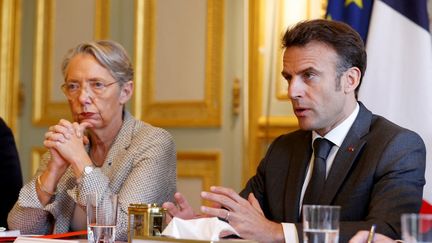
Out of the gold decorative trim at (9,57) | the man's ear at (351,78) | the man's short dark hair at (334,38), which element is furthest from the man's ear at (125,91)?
the gold decorative trim at (9,57)

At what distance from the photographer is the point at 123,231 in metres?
2.43

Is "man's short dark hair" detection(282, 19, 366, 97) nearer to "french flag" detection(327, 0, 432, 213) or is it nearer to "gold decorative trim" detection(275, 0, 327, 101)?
"french flag" detection(327, 0, 432, 213)

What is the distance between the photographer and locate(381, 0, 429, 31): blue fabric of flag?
3221 mm

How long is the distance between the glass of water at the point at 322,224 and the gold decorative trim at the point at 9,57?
13.1ft

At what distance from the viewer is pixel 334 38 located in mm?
2385

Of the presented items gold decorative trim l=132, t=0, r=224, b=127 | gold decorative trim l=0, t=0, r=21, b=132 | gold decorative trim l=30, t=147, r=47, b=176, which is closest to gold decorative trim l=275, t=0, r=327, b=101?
gold decorative trim l=132, t=0, r=224, b=127

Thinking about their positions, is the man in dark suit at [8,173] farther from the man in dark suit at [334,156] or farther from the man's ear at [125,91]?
the man in dark suit at [334,156]

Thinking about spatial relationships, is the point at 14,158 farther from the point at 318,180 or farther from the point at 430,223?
the point at 430,223

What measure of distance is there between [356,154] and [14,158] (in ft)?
5.36

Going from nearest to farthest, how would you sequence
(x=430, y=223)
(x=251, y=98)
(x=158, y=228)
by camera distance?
(x=430, y=223)
(x=158, y=228)
(x=251, y=98)

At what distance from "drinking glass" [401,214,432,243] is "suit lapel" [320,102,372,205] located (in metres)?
0.91

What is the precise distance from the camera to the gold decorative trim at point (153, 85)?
442 centimetres

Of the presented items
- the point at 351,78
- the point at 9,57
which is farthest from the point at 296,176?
the point at 9,57

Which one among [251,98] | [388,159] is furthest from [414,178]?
[251,98]
